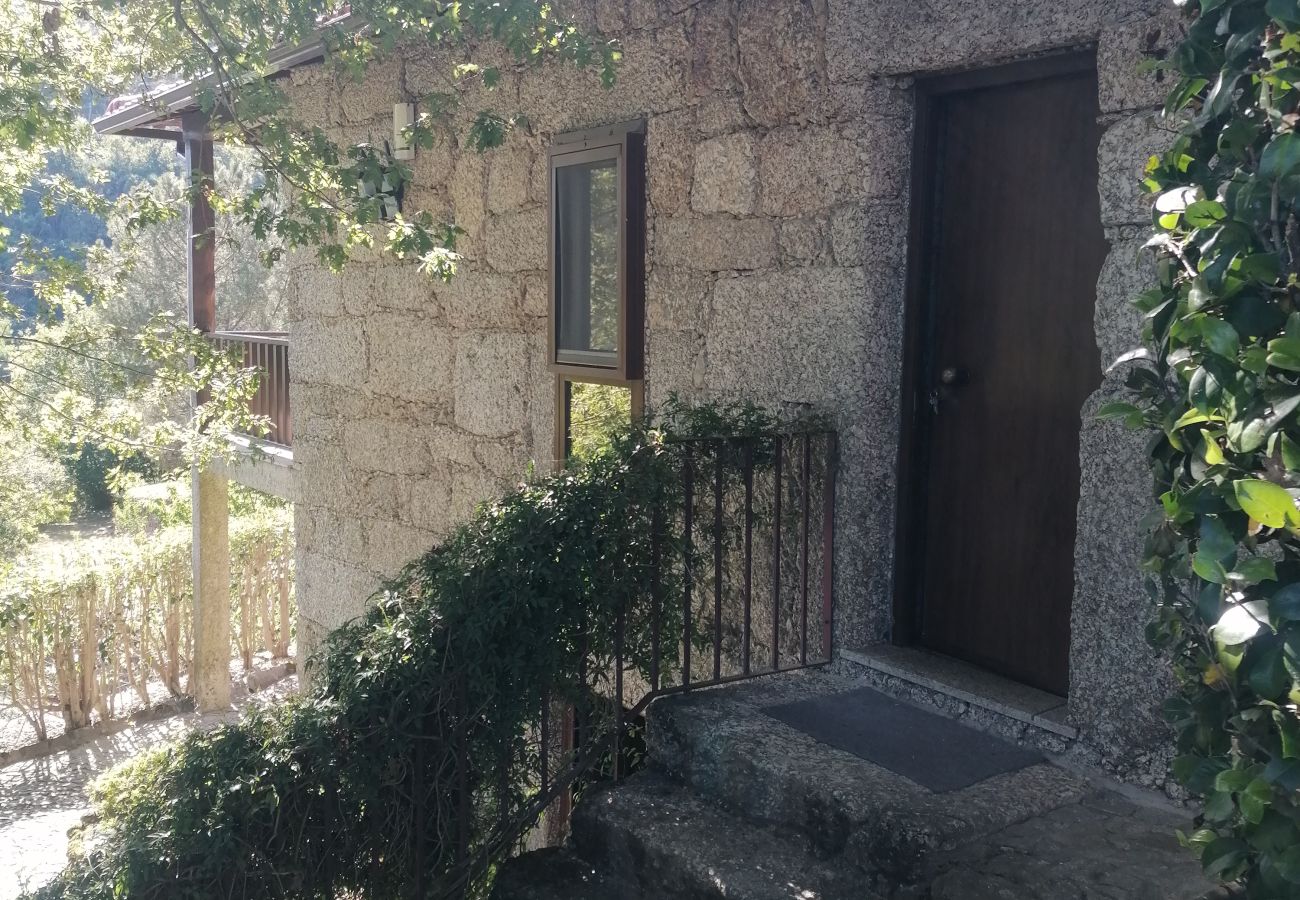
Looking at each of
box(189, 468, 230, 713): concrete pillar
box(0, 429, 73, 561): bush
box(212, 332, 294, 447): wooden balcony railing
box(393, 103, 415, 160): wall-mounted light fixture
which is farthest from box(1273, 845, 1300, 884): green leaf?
box(189, 468, 230, 713): concrete pillar

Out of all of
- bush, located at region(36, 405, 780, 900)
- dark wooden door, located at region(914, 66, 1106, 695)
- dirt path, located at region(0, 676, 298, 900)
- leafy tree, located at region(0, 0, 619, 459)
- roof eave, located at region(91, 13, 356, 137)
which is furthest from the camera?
dirt path, located at region(0, 676, 298, 900)

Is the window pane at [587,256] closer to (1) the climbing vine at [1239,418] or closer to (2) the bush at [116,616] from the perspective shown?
(1) the climbing vine at [1239,418]

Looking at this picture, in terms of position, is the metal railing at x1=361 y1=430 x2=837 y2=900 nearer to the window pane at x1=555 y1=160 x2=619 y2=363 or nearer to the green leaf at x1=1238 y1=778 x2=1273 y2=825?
the window pane at x1=555 y1=160 x2=619 y2=363

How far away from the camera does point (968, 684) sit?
11.5 feet

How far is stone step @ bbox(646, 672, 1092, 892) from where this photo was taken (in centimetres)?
274

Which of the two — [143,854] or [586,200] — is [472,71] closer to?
[586,200]

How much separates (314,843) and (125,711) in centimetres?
988

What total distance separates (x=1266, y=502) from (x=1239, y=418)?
0.16 metres

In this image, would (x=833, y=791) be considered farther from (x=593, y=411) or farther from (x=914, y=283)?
(x=593, y=411)

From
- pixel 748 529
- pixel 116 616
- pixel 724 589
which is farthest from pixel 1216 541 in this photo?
pixel 116 616

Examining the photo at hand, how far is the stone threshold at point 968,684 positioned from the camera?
3.27 metres

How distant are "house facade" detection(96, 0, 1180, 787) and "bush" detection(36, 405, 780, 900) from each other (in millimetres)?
808

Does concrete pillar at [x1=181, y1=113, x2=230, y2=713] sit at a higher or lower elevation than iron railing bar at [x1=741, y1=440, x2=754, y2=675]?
lower

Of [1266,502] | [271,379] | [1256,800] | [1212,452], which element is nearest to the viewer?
[1266,502]
